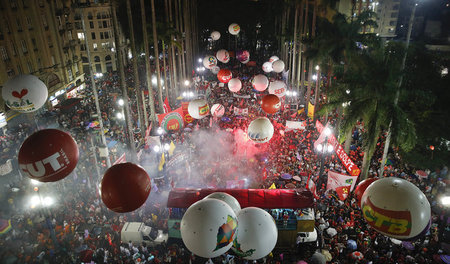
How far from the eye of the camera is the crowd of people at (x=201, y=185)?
12.5 m

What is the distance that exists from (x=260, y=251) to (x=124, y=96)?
12932 millimetres

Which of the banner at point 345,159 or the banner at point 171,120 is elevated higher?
the banner at point 171,120

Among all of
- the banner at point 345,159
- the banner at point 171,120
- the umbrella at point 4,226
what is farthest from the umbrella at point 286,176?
the umbrella at point 4,226

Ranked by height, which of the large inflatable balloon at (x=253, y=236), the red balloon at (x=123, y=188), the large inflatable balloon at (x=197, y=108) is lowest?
the large inflatable balloon at (x=253, y=236)

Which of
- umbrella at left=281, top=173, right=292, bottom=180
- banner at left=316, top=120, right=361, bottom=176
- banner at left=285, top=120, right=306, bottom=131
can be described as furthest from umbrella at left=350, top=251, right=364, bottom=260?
banner at left=285, top=120, right=306, bottom=131

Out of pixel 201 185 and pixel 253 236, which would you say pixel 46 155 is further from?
pixel 201 185

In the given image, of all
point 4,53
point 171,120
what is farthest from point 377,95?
point 4,53

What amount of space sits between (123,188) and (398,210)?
7127 mm

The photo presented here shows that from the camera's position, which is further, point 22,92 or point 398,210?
point 22,92

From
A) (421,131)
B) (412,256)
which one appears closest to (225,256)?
(412,256)

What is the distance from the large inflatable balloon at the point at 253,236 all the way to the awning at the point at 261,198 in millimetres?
4832

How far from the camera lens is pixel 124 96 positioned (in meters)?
17.4

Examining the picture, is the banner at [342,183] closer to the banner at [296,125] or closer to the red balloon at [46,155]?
the banner at [296,125]

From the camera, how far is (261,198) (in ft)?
43.6
